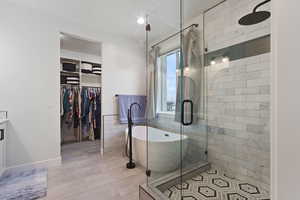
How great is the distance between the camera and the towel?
329 centimetres

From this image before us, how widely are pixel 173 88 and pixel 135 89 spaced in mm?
1136

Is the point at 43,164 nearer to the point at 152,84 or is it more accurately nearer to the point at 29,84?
the point at 29,84

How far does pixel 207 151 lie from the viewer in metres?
2.40

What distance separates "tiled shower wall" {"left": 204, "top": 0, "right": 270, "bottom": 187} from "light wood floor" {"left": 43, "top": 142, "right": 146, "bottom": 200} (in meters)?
1.36

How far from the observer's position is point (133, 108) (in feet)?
11.4

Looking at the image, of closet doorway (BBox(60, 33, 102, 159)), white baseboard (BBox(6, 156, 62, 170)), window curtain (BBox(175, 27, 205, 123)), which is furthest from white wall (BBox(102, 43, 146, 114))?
window curtain (BBox(175, 27, 205, 123))

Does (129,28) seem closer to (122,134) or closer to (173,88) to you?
(173,88)

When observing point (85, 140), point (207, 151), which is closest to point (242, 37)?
point (207, 151)

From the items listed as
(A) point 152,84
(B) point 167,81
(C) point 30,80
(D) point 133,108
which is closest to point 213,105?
(B) point 167,81

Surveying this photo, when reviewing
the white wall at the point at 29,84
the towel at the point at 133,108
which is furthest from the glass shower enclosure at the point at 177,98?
the white wall at the point at 29,84

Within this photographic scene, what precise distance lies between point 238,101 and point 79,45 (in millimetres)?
3718

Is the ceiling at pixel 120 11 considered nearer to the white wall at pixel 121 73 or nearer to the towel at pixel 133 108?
the white wall at pixel 121 73

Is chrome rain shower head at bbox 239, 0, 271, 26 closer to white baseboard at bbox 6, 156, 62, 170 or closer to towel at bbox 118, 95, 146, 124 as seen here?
towel at bbox 118, 95, 146, 124

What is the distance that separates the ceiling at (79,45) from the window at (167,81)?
1.64 meters
